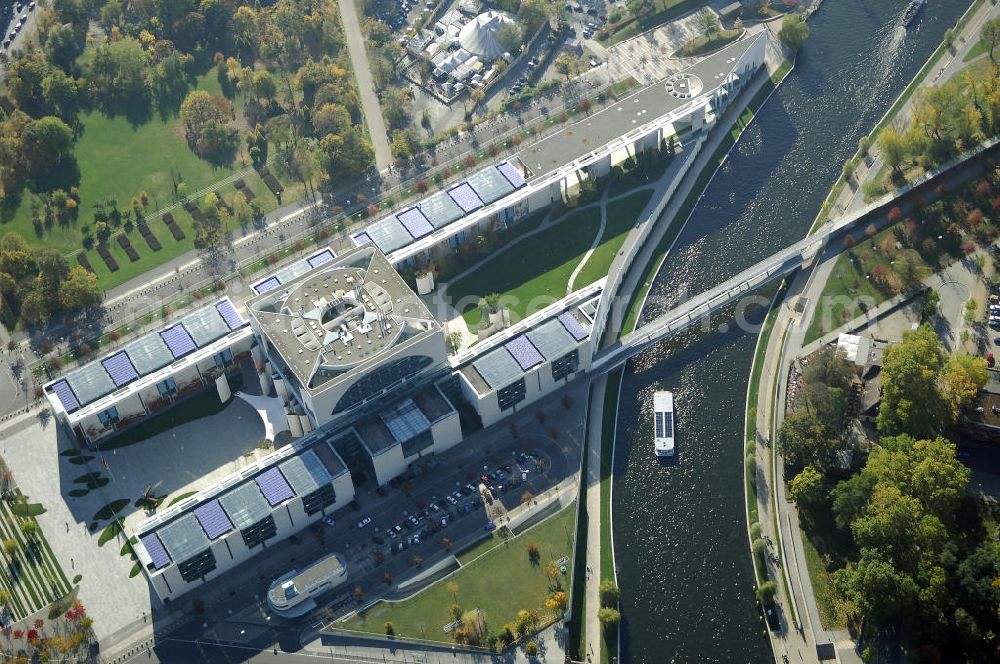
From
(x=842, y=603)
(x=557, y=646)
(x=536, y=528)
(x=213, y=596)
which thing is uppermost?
(x=213, y=596)

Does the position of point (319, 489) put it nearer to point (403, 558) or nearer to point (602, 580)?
point (403, 558)

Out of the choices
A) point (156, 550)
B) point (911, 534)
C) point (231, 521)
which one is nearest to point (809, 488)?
point (911, 534)

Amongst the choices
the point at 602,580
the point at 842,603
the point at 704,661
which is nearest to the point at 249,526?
the point at 602,580

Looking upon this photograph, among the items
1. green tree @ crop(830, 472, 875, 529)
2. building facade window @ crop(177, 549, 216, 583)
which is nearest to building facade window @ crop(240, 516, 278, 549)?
building facade window @ crop(177, 549, 216, 583)

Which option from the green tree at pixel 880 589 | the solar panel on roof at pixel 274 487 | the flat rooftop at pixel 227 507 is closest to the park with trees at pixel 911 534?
the green tree at pixel 880 589

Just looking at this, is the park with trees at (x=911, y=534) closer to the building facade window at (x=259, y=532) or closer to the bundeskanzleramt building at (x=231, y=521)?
the bundeskanzleramt building at (x=231, y=521)

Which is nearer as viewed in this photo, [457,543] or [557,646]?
[557,646]

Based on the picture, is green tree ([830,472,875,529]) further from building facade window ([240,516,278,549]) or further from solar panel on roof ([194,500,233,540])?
solar panel on roof ([194,500,233,540])
